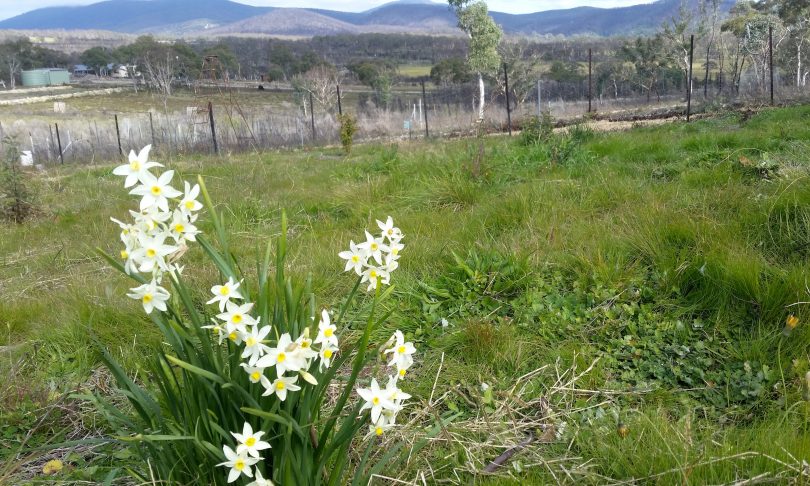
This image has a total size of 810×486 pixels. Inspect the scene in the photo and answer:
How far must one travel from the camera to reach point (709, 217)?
304 cm

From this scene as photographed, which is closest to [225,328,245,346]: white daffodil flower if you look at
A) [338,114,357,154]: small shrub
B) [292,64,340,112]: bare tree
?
[338,114,357,154]: small shrub

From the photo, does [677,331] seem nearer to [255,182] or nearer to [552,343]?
[552,343]

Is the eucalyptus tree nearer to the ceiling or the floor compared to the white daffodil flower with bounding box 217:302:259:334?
nearer to the ceiling

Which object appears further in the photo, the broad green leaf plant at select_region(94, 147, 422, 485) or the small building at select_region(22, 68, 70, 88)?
the small building at select_region(22, 68, 70, 88)

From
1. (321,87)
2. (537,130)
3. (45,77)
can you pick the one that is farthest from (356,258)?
(45,77)

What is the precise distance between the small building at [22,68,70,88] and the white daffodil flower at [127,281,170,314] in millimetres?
78652

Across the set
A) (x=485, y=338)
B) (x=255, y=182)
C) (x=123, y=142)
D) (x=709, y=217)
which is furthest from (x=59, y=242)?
(x=123, y=142)

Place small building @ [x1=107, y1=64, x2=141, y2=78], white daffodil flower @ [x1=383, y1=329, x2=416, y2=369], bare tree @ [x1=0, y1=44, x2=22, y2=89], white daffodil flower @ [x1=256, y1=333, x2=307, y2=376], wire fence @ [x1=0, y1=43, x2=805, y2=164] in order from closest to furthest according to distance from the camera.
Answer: white daffodil flower @ [x1=256, y1=333, x2=307, y2=376]
white daffodil flower @ [x1=383, y1=329, x2=416, y2=369]
wire fence @ [x1=0, y1=43, x2=805, y2=164]
small building @ [x1=107, y1=64, x2=141, y2=78]
bare tree @ [x1=0, y1=44, x2=22, y2=89]

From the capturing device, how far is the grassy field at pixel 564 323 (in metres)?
1.68

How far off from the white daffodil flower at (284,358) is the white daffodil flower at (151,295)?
0.78 ft

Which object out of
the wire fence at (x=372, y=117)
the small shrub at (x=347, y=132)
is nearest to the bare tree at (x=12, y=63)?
the wire fence at (x=372, y=117)

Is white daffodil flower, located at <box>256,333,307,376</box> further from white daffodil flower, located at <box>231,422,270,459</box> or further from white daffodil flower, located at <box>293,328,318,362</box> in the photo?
white daffodil flower, located at <box>231,422,270,459</box>

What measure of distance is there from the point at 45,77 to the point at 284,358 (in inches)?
3226

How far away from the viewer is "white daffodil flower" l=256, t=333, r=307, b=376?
1068mm
